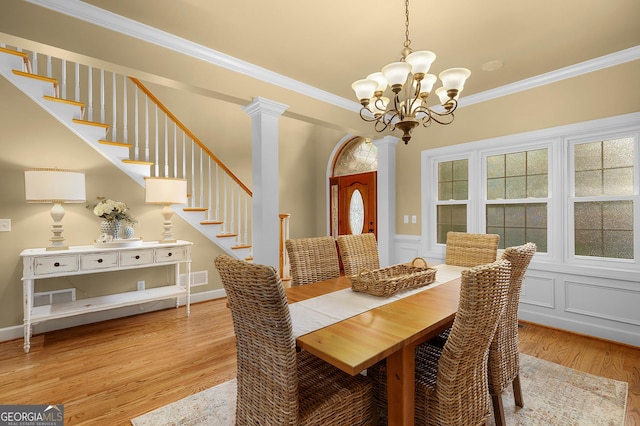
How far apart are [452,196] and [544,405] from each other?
8.25ft

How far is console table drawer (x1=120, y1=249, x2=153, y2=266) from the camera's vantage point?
3.19 meters

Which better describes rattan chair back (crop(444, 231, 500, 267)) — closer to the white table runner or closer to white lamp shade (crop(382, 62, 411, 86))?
the white table runner

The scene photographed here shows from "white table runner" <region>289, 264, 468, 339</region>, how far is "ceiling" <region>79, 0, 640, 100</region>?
1956mm

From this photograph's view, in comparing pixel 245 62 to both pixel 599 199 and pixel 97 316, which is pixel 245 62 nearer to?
pixel 97 316

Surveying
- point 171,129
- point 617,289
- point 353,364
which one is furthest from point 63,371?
point 617,289

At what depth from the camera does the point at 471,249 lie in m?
2.75

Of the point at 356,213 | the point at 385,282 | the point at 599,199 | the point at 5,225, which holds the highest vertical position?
the point at 599,199

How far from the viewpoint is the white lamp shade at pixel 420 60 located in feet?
5.77

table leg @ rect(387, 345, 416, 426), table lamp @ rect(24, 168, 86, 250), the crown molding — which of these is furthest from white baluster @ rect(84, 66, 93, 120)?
the crown molding

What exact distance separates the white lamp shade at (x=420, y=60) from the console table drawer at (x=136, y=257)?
3.19 m

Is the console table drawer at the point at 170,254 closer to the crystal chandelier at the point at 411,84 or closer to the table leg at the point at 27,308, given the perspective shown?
the table leg at the point at 27,308

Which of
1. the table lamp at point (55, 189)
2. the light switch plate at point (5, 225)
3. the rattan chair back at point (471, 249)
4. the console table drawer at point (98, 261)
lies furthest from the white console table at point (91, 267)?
the rattan chair back at point (471, 249)

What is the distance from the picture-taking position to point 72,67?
11.3 feet

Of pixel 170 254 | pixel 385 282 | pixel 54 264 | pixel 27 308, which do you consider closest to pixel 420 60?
pixel 385 282
